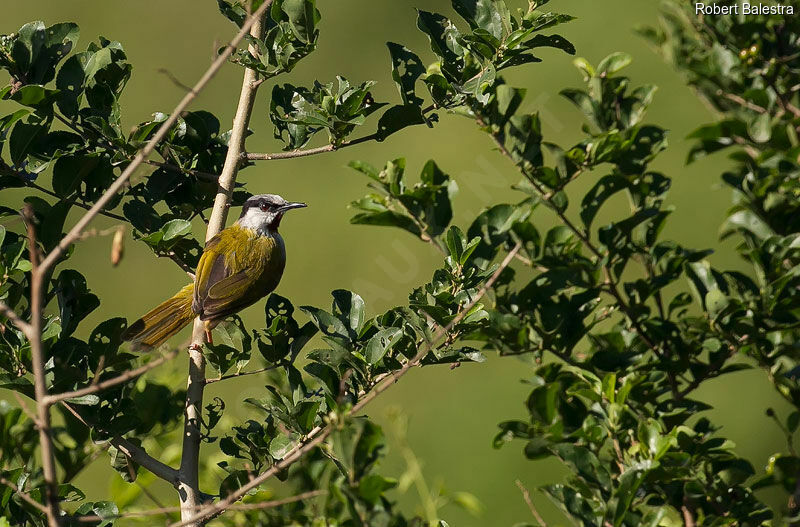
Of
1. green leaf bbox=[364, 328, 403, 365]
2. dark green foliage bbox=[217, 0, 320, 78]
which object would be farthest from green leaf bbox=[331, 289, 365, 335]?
dark green foliage bbox=[217, 0, 320, 78]

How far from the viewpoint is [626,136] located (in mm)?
2547

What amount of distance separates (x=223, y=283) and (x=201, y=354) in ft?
2.36

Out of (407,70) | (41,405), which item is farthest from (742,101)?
(41,405)

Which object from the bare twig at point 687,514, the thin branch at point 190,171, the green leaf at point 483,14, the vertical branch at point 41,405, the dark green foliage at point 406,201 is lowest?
the bare twig at point 687,514

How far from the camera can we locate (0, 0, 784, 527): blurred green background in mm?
5445

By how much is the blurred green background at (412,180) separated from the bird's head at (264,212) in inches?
52.6

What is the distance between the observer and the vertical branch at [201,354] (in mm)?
2121

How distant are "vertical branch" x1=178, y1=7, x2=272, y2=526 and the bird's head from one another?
118cm

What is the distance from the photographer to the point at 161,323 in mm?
2857

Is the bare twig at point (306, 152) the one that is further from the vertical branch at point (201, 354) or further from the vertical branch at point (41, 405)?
the vertical branch at point (41, 405)

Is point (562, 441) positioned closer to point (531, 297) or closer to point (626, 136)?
point (531, 297)

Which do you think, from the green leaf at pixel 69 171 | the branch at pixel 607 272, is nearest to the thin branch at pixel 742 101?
the branch at pixel 607 272

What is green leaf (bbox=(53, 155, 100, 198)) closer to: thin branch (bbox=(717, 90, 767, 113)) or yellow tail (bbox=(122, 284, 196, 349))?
yellow tail (bbox=(122, 284, 196, 349))

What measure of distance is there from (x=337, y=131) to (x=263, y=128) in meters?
5.80
